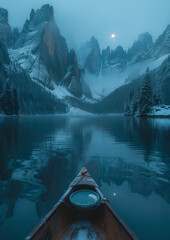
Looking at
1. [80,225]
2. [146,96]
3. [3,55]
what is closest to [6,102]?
[3,55]

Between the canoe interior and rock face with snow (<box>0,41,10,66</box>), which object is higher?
rock face with snow (<box>0,41,10,66</box>)

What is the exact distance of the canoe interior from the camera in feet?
8.98

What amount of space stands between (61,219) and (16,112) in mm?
85385

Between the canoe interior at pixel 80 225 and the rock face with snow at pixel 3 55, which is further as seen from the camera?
the rock face with snow at pixel 3 55

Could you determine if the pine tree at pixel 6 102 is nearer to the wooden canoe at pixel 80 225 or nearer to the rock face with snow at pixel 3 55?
the rock face with snow at pixel 3 55

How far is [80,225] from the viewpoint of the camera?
3506mm

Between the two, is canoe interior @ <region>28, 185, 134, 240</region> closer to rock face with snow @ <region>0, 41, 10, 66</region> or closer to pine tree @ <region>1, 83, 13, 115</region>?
pine tree @ <region>1, 83, 13, 115</region>

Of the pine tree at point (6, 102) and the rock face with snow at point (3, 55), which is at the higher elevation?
the rock face with snow at point (3, 55)

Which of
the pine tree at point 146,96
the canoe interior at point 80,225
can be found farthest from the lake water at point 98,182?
the pine tree at point 146,96

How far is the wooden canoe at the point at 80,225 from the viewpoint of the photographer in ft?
8.76

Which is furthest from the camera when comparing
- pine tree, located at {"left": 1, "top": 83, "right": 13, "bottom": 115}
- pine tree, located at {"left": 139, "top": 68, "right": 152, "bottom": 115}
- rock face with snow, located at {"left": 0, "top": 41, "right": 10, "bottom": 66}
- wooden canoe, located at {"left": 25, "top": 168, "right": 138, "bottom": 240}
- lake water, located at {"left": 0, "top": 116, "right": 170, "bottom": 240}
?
rock face with snow, located at {"left": 0, "top": 41, "right": 10, "bottom": 66}

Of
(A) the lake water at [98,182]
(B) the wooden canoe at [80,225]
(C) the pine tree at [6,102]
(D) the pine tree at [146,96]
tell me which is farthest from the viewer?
(C) the pine tree at [6,102]


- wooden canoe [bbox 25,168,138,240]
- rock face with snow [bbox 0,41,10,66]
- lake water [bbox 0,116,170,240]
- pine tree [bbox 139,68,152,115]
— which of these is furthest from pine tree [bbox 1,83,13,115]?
wooden canoe [bbox 25,168,138,240]

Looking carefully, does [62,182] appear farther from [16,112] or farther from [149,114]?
[16,112]
